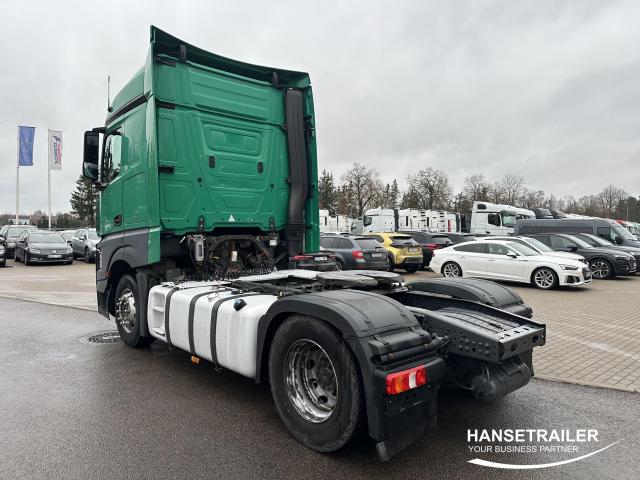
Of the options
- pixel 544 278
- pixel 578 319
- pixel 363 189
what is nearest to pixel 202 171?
pixel 578 319

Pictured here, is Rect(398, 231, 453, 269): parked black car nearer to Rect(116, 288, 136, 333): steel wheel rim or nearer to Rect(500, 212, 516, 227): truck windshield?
Rect(500, 212, 516, 227): truck windshield

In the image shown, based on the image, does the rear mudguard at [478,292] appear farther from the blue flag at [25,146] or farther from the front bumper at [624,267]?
the blue flag at [25,146]

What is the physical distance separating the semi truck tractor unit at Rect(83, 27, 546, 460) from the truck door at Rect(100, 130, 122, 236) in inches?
1.1

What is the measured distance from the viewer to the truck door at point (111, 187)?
5871mm

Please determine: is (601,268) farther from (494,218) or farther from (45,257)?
(45,257)

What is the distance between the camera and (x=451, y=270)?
48.9 feet

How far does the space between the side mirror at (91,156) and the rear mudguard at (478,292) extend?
14.9ft

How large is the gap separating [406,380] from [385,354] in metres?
0.20

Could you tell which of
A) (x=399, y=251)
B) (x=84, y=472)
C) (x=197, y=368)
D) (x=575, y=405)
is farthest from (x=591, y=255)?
(x=84, y=472)

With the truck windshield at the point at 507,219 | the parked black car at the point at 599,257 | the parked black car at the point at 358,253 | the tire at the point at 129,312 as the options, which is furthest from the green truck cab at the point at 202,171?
the truck windshield at the point at 507,219

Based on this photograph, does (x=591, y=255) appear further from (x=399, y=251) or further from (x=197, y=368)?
(x=197, y=368)

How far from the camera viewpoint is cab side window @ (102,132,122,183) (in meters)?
5.91

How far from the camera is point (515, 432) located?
3.55 m

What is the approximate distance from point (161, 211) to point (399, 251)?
42.8 feet
